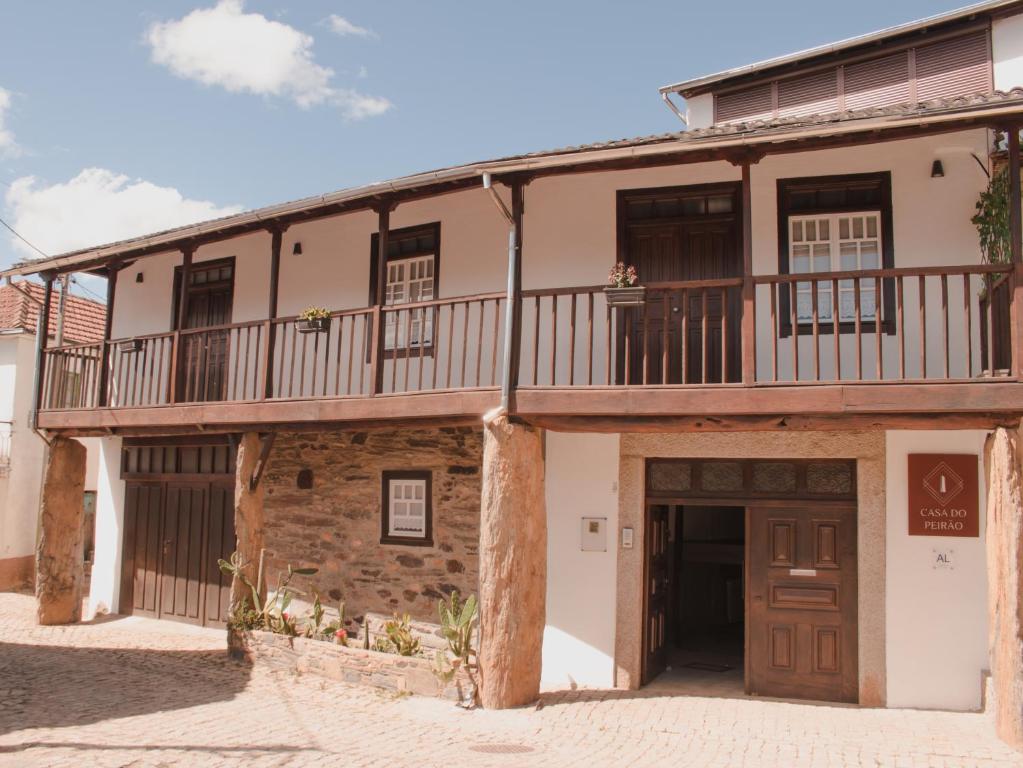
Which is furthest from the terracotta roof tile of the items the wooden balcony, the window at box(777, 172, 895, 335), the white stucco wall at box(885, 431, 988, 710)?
the white stucco wall at box(885, 431, 988, 710)

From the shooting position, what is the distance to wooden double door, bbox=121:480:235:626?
488 inches

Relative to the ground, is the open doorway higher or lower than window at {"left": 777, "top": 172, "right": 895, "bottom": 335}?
lower

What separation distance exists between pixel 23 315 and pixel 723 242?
47.0ft

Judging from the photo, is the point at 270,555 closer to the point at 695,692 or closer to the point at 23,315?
the point at 695,692

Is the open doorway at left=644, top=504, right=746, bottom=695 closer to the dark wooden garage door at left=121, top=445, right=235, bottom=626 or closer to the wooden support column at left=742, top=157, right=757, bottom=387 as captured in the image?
the wooden support column at left=742, top=157, right=757, bottom=387

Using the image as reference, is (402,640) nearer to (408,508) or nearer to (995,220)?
(408,508)

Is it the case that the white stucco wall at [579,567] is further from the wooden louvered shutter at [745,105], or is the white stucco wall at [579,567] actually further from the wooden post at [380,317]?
the wooden louvered shutter at [745,105]

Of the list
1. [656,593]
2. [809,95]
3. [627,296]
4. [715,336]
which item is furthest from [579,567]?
[809,95]

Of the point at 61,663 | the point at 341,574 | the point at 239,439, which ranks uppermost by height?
the point at 239,439

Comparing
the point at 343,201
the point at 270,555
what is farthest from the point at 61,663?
the point at 343,201

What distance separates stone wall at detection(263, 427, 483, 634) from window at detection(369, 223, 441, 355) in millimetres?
1196

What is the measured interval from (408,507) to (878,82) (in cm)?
961

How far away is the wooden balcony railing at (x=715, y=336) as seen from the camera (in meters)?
7.28

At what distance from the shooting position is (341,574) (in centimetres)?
1094
